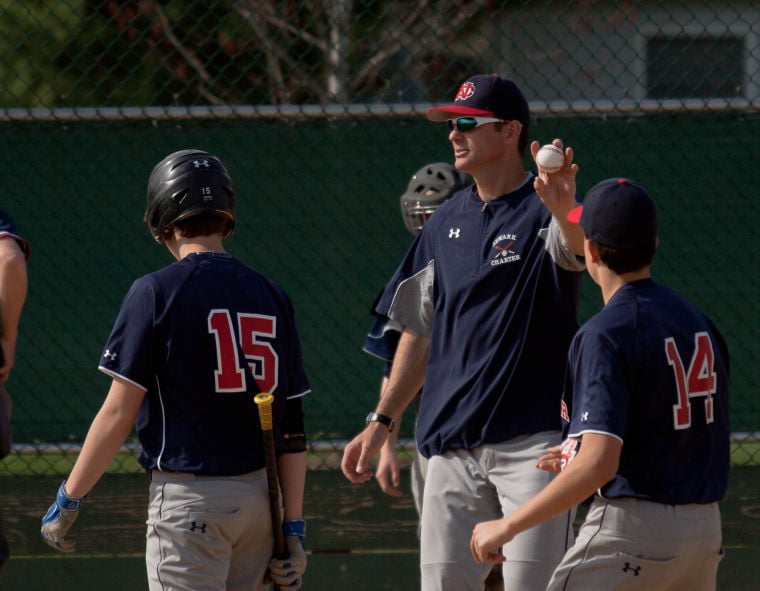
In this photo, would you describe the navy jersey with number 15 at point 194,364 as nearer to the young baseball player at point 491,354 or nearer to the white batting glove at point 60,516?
the white batting glove at point 60,516

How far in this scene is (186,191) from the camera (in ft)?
11.9

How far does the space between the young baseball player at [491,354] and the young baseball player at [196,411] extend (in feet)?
2.73

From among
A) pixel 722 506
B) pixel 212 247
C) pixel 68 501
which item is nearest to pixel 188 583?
pixel 68 501

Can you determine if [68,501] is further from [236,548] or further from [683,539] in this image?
[683,539]

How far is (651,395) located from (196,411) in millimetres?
1257

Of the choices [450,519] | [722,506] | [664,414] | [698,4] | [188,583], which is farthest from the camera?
[698,4]

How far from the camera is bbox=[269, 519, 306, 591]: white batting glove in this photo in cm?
363

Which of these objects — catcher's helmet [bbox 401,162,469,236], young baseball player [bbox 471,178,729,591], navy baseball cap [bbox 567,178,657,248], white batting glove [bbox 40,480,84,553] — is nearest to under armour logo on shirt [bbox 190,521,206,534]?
white batting glove [bbox 40,480,84,553]

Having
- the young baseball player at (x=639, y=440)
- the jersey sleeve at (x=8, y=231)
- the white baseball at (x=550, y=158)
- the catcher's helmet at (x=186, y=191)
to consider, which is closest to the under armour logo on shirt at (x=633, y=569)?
the young baseball player at (x=639, y=440)

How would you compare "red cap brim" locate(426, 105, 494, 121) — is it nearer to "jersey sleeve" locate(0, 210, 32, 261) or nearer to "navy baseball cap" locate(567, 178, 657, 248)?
"navy baseball cap" locate(567, 178, 657, 248)

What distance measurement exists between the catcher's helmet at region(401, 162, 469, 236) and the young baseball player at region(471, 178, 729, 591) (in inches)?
89.8

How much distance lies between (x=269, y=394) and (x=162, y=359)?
1.05 feet

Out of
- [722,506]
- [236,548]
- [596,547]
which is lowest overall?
[722,506]

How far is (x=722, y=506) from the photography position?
6.21 m
